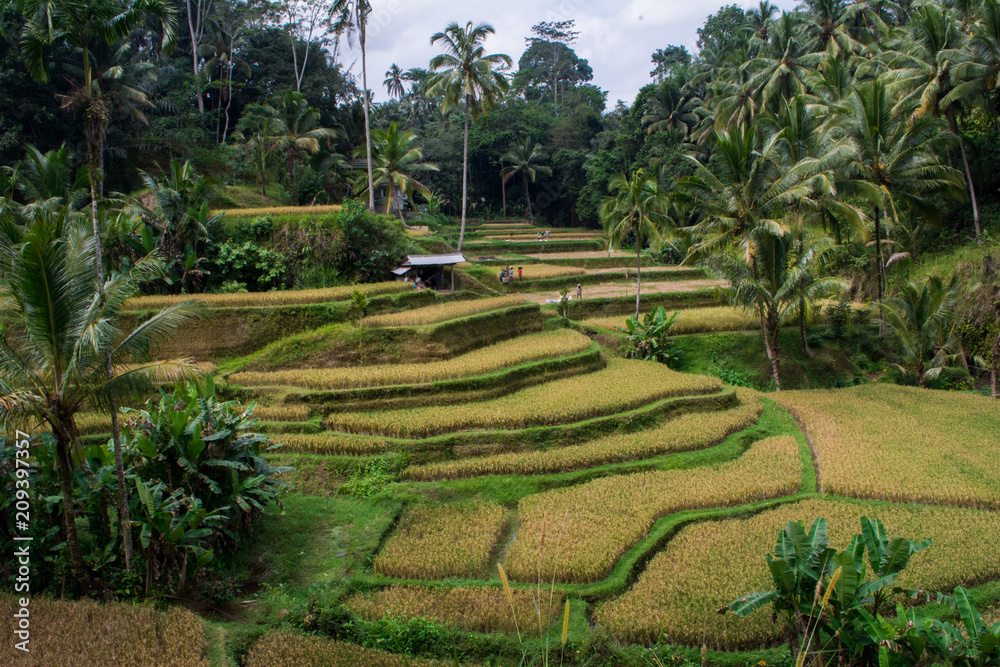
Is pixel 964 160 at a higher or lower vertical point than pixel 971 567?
higher

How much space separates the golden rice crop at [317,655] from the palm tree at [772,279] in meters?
13.8

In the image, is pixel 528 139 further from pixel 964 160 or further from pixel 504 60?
pixel 964 160

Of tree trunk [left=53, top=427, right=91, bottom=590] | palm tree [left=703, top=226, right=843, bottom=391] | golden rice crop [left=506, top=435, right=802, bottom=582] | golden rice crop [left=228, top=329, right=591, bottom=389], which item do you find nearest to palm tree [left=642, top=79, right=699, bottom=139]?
palm tree [left=703, top=226, right=843, bottom=391]

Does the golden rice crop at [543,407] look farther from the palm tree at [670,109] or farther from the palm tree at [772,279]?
the palm tree at [670,109]

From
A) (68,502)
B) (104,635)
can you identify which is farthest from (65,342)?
(104,635)

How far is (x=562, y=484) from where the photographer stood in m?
10.5

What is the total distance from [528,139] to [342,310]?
2649 cm

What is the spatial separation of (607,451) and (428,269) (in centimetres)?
1070

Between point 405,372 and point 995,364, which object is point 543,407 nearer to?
point 405,372

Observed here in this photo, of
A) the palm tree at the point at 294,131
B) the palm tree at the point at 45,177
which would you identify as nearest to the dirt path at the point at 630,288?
the palm tree at the point at 294,131

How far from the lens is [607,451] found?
36.8ft

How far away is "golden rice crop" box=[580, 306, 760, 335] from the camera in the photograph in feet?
64.2

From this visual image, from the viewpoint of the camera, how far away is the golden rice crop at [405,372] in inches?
509

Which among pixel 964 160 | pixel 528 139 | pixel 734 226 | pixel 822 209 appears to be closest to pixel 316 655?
pixel 734 226
